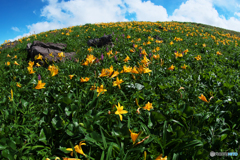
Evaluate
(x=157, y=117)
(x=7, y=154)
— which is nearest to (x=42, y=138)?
(x=7, y=154)

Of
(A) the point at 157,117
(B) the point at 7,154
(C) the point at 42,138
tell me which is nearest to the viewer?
(B) the point at 7,154

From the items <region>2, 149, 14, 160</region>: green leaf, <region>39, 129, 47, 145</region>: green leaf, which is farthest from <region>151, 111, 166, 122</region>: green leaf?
<region>2, 149, 14, 160</region>: green leaf

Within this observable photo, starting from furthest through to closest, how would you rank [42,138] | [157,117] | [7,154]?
[157,117] < [42,138] < [7,154]

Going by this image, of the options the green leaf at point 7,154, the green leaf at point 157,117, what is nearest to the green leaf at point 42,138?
the green leaf at point 7,154

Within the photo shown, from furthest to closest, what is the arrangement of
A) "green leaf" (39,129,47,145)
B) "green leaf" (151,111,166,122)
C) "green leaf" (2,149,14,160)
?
"green leaf" (151,111,166,122) → "green leaf" (39,129,47,145) → "green leaf" (2,149,14,160)

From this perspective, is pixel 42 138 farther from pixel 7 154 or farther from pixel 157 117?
pixel 157 117

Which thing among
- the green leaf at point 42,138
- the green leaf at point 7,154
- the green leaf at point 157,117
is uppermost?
the green leaf at point 157,117

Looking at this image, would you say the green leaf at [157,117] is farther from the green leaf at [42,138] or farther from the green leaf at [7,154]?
the green leaf at [7,154]

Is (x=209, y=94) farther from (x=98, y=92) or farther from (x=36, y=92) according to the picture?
(x=36, y=92)

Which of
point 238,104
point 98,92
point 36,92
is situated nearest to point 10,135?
point 36,92

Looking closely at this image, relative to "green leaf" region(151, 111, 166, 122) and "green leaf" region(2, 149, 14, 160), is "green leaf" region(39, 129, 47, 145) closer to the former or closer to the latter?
"green leaf" region(2, 149, 14, 160)

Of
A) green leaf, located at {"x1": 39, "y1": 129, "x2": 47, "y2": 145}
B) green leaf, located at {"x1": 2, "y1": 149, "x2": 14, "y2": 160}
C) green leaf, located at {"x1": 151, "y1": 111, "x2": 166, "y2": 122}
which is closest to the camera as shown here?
green leaf, located at {"x1": 2, "y1": 149, "x2": 14, "y2": 160}

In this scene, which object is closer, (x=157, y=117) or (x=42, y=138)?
(x=42, y=138)

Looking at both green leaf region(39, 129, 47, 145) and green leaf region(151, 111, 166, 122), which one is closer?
green leaf region(39, 129, 47, 145)
